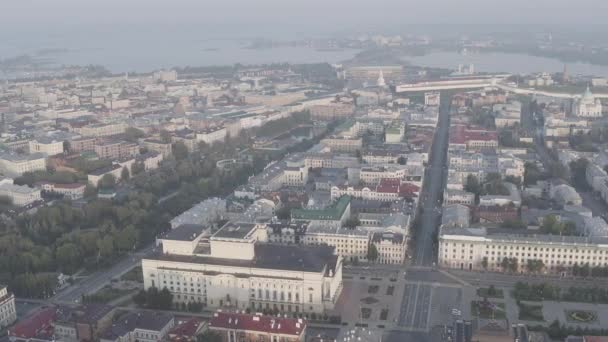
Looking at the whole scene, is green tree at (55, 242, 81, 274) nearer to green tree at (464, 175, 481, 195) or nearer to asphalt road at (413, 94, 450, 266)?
asphalt road at (413, 94, 450, 266)

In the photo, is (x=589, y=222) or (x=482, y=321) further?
(x=589, y=222)

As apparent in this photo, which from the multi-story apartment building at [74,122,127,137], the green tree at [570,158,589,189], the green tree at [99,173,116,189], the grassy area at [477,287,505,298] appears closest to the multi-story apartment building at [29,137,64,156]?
the multi-story apartment building at [74,122,127,137]

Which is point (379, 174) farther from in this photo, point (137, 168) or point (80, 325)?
point (80, 325)

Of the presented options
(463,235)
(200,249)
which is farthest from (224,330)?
(463,235)

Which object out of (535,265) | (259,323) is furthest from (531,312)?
(259,323)

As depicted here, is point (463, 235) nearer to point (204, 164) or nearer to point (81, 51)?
point (204, 164)
